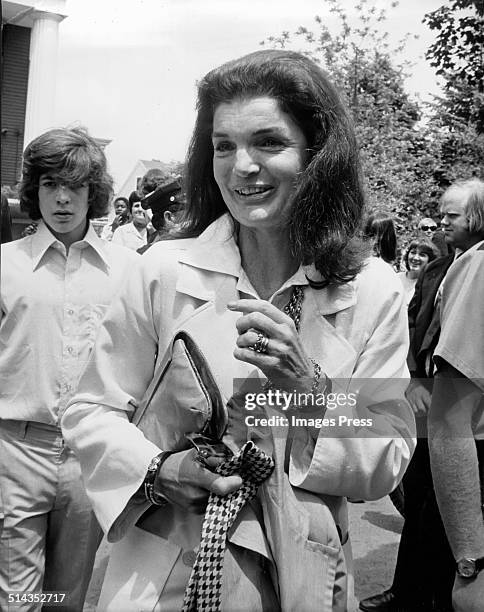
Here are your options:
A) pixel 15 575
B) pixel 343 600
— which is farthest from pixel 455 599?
pixel 15 575

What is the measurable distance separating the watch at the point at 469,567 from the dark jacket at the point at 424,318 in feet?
5.21

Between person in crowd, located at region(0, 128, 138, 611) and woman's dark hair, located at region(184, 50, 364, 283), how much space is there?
1.05 meters

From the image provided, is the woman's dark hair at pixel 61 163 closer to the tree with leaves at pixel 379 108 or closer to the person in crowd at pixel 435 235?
the tree with leaves at pixel 379 108

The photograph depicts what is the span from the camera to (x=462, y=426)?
1.69 m

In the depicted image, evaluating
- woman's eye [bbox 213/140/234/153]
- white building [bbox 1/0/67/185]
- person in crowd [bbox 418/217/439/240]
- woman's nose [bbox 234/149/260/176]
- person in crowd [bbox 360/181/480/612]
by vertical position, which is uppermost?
white building [bbox 1/0/67/185]

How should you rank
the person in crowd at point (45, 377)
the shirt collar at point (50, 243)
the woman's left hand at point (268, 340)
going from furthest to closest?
1. the shirt collar at point (50, 243)
2. the person in crowd at point (45, 377)
3. the woman's left hand at point (268, 340)

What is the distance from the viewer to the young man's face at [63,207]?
101 inches

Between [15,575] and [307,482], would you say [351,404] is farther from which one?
[15,575]

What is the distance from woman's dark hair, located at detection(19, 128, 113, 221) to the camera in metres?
2.52

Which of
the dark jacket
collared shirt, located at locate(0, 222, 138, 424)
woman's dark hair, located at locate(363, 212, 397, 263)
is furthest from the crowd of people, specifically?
woman's dark hair, located at locate(363, 212, 397, 263)

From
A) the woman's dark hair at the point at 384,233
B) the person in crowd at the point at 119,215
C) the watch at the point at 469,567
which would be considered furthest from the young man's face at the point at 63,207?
the woman's dark hair at the point at 384,233

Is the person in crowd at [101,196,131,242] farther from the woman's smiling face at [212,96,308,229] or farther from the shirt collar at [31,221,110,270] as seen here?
the woman's smiling face at [212,96,308,229]

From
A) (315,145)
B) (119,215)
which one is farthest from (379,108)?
(119,215)

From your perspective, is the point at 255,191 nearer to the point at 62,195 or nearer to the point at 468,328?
the point at 468,328
